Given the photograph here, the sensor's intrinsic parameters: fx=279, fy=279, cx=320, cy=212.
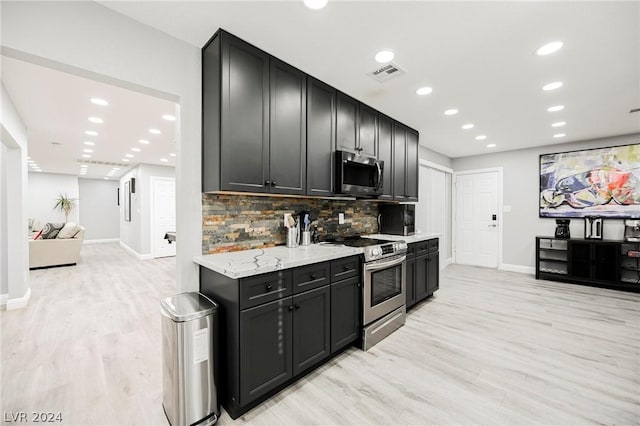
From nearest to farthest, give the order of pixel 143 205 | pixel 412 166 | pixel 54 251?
pixel 412 166 < pixel 54 251 < pixel 143 205

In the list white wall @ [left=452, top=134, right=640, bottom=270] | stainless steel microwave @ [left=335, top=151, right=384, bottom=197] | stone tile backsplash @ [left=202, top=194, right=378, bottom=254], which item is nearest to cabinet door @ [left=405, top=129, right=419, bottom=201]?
stainless steel microwave @ [left=335, top=151, right=384, bottom=197]

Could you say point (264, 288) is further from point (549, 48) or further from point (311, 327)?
point (549, 48)

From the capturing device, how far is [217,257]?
217 centimetres

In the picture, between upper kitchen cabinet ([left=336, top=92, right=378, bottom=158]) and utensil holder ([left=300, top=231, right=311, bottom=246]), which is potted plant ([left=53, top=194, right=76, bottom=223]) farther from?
upper kitchen cabinet ([left=336, top=92, right=378, bottom=158])

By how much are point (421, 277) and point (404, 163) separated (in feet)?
5.44

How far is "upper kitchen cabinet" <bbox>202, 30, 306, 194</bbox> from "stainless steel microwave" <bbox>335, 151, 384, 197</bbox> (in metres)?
0.53

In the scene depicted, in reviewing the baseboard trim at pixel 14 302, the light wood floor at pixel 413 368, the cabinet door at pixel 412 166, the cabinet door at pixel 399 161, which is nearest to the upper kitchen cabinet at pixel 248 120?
the light wood floor at pixel 413 368

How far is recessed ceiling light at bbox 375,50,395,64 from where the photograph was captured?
7.59ft

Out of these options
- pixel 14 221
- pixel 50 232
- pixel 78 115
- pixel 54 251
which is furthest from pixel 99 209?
pixel 78 115

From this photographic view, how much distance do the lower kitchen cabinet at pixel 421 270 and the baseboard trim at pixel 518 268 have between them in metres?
2.89

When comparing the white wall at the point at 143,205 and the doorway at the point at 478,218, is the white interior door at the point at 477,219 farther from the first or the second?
the white wall at the point at 143,205

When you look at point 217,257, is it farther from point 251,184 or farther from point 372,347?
point 372,347

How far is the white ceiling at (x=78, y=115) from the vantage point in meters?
2.78

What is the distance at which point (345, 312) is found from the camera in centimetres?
251
